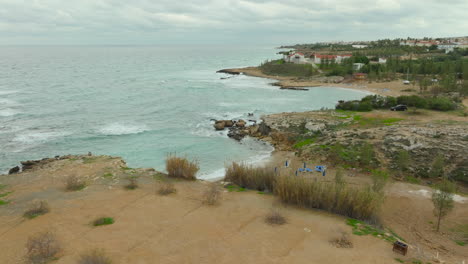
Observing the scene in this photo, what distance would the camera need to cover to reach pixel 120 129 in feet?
115

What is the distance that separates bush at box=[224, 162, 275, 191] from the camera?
15805mm

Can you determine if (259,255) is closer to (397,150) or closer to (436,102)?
(397,150)

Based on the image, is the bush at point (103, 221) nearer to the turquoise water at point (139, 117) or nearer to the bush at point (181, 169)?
the bush at point (181, 169)

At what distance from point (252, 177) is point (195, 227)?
209 inches

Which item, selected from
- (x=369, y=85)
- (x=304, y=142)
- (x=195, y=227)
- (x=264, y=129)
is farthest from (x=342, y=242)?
(x=369, y=85)

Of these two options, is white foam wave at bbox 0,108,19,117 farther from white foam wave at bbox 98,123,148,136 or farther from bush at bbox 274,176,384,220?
bush at bbox 274,176,384,220

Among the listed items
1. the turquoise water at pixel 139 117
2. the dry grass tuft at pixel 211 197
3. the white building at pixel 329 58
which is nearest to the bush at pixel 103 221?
the dry grass tuft at pixel 211 197

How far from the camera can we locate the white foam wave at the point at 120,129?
3356 centimetres

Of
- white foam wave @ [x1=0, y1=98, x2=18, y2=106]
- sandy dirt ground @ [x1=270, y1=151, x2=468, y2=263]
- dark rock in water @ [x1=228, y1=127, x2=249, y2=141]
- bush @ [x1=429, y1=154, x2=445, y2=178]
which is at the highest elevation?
white foam wave @ [x1=0, y1=98, x2=18, y2=106]

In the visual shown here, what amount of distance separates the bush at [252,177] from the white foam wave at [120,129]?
67.2 feet

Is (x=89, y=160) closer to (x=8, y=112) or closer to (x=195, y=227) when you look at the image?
(x=195, y=227)

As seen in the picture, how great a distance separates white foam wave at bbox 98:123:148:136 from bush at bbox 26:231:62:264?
24281mm

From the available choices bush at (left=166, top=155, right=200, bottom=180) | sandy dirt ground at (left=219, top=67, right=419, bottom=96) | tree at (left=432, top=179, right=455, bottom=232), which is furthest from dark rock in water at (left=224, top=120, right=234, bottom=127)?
sandy dirt ground at (left=219, top=67, right=419, bottom=96)

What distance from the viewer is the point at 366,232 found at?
11031 mm
